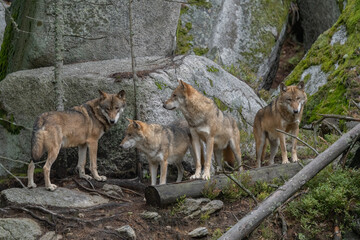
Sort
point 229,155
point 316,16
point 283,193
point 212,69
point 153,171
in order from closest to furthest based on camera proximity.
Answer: point 283,193
point 153,171
point 229,155
point 212,69
point 316,16

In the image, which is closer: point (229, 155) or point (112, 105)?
point (112, 105)

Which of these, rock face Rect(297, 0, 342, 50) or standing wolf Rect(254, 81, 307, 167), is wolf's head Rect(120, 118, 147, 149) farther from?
rock face Rect(297, 0, 342, 50)

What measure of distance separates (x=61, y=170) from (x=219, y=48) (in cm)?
872

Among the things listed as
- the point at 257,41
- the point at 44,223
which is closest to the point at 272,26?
the point at 257,41

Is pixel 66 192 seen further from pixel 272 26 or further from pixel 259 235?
pixel 272 26

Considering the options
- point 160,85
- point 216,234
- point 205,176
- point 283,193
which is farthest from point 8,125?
point 283,193

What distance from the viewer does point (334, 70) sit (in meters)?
15.2

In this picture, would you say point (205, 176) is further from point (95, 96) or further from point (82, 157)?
point (95, 96)

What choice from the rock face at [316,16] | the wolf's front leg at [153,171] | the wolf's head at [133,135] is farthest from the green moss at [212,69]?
the rock face at [316,16]

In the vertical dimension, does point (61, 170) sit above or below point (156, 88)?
below

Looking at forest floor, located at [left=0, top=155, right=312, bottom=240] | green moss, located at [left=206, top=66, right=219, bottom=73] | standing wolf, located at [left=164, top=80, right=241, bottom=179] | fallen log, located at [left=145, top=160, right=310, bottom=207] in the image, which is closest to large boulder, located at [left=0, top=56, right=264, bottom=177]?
green moss, located at [left=206, top=66, right=219, bottom=73]

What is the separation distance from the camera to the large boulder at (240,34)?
1711 centimetres

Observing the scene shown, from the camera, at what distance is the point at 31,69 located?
1266cm

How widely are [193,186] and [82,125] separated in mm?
2953
